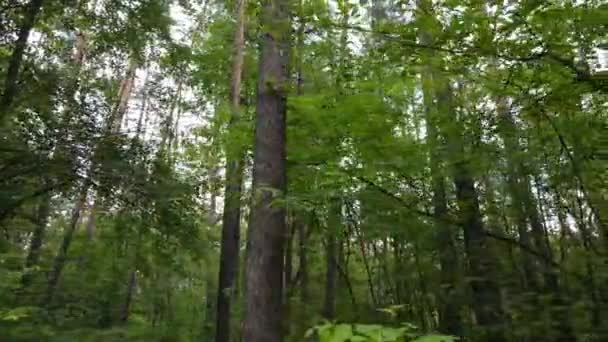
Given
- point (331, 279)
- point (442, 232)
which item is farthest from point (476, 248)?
point (331, 279)

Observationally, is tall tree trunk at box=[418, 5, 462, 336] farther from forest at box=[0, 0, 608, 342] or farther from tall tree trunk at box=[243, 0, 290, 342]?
tall tree trunk at box=[243, 0, 290, 342]

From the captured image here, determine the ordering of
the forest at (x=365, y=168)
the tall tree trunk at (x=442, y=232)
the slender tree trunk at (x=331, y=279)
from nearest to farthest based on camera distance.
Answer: the forest at (x=365, y=168) < the tall tree trunk at (x=442, y=232) < the slender tree trunk at (x=331, y=279)

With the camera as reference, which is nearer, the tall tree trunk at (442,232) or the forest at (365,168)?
the forest at (365,168)

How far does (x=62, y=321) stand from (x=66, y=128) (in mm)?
2789

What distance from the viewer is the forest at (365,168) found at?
3295 mm

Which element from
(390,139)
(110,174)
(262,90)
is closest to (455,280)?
(390,139)

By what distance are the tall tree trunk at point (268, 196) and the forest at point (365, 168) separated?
0.8 inches

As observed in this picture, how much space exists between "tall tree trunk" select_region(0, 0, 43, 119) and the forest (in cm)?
3

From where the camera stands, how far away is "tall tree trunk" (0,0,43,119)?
5500 millimetres

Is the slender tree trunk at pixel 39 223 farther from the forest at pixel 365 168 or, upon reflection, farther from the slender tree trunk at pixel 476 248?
the slender tree trunk at pixel 476 248

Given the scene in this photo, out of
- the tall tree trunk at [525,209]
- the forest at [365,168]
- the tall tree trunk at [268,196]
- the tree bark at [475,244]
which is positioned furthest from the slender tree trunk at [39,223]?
the tall tree trunk at [525,209]

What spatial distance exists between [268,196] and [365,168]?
37.9 inches

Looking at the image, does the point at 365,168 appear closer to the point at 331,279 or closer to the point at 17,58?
the point at 331,279

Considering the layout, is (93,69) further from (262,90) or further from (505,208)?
(505,208)
